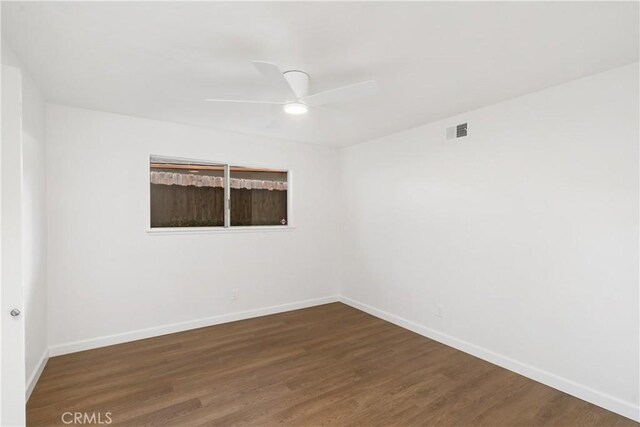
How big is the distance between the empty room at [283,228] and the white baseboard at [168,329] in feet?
0.09

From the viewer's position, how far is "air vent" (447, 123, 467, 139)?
3287 mm

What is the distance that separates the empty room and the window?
0.03m

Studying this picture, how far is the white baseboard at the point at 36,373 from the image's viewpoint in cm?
240

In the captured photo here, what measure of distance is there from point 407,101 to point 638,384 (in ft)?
9.08

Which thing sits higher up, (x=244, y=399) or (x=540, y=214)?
(x=540, y=214)

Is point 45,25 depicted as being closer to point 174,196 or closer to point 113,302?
point 174,196

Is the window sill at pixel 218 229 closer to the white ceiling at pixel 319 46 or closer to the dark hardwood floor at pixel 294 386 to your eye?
the dark hardwood floor at pixel 294 386

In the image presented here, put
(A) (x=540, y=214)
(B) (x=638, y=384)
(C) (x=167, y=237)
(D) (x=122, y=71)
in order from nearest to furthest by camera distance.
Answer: (B) (x=638, y=384)
(D) (x=122, y=71)
(A) (x=540, y=214)
(C) (x=167, y=237)

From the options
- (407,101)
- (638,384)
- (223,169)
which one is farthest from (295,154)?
(638,384)

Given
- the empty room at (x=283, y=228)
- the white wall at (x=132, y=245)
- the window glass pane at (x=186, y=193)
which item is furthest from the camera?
the window glass pane at (x=186, y=193)

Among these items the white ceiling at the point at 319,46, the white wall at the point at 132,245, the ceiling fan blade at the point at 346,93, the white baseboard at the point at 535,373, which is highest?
the white ceiling at the point at 319,46

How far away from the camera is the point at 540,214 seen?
269 cm

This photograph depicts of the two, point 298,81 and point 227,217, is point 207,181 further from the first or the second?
point 298,81

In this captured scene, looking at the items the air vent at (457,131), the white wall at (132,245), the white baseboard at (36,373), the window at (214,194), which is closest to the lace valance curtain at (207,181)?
the window at (214,194)
